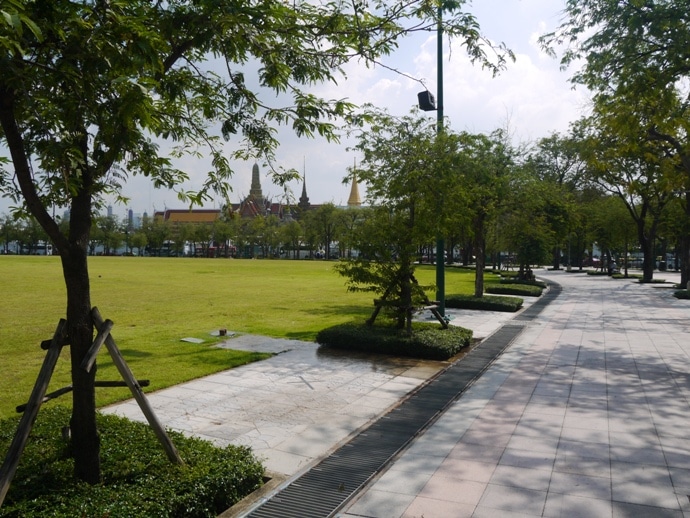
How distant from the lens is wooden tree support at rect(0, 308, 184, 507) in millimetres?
4191

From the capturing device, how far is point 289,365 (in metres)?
10.9

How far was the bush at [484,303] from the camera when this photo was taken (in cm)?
2101

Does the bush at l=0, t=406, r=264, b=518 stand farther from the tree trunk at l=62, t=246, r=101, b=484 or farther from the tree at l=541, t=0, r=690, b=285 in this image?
the tree at l=541, t=0, r=690, b=285

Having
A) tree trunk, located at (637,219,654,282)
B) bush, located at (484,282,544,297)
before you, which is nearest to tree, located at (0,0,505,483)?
bush, located at (484,282,544,297)

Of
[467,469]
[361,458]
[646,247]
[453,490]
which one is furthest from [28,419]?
[646,247]

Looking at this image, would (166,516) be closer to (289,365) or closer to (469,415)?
(469,415)

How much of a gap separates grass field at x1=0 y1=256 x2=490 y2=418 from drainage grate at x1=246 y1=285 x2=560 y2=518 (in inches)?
147

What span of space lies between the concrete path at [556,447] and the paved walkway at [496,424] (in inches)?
0.7

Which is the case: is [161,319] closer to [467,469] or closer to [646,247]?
[467,469]

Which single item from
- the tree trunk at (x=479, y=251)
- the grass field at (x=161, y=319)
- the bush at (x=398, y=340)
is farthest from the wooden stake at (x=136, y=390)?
the tree trunk at (x=479, y=251)

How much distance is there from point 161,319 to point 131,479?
12.8m

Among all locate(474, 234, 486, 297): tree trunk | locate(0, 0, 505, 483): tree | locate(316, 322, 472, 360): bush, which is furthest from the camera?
→ locate(474, 234, 486, 297): tree trunk

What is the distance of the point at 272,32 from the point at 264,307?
16155 millimetres

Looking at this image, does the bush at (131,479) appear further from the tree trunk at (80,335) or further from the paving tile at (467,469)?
the paving tile at (467,469)
